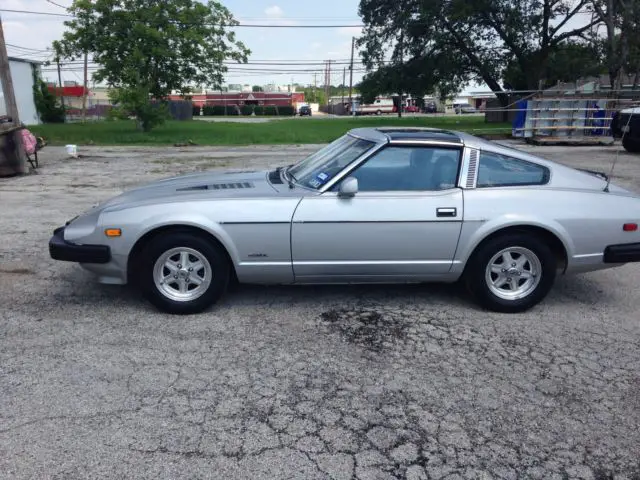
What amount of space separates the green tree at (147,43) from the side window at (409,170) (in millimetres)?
23413

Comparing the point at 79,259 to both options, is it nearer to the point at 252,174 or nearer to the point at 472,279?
the point at 252,174

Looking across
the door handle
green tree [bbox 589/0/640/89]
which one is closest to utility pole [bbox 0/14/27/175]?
the door handle

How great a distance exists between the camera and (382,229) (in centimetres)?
416

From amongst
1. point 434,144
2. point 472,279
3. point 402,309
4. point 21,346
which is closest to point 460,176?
point 434,144

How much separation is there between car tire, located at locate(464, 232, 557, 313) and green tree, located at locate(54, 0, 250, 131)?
2393 centimetres

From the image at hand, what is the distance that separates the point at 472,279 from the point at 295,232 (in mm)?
1458

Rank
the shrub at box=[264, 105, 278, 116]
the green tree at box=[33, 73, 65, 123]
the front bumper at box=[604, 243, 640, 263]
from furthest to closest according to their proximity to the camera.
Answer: the shrub at box=[264, 105, 278, 116]
the green tree at box=[33, 73, 65, 123]
the front bumper at box=[604, 243, 640, 263]

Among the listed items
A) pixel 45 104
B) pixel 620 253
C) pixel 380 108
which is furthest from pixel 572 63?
pixel 380 108

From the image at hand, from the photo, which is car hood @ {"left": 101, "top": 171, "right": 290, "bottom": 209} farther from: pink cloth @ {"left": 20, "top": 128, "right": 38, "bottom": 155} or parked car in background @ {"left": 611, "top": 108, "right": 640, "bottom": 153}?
parked car in background @ {"left": 611, "top": 108, "right": 640, "bottom": 153}

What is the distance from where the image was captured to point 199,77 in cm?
2994

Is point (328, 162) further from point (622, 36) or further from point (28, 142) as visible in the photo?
point (622, 36)

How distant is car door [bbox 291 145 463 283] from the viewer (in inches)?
163

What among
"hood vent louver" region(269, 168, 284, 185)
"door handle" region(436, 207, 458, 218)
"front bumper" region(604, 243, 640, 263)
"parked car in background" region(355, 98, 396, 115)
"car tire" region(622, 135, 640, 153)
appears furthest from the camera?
"parked car in background" region(355, 98, 396, 115)

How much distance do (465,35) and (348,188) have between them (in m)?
38.1
